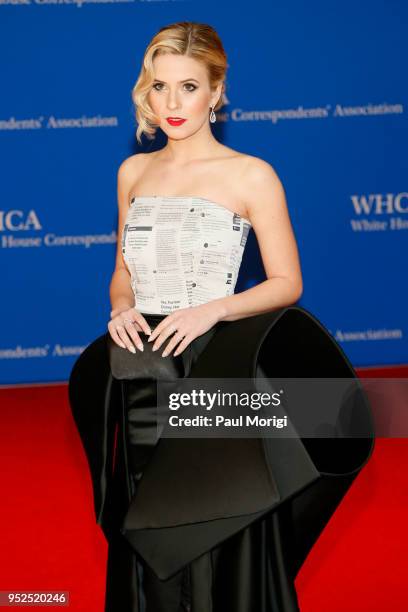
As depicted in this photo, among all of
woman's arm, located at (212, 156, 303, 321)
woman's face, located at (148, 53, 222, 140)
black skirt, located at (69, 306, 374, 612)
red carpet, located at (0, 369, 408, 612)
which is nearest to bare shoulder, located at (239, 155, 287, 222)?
woman's arm, located at (212, 156, 303, 321)

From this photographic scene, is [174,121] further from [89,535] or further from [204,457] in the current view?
[89,535]

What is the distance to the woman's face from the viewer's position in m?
2.27

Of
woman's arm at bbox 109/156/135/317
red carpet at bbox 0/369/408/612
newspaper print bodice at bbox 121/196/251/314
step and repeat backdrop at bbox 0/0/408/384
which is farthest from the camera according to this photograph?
step and repeat backdrop at bbox 0/0/408/384

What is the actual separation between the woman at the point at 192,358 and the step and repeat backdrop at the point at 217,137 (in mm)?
3111

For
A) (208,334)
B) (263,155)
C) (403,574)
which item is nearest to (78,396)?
(208,334)

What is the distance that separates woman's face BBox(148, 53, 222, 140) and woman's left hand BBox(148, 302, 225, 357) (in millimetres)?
478

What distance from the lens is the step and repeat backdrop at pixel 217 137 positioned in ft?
17.7

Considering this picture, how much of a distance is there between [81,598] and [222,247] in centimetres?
135

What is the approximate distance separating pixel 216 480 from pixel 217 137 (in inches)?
148

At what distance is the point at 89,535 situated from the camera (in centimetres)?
350

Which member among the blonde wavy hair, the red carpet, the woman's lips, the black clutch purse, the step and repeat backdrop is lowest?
the red carpet

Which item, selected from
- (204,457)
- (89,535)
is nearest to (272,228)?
(204,457)

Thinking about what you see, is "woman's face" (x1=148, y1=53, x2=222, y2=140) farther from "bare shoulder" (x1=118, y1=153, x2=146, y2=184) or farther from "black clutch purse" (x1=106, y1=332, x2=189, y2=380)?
"black clutch purse" (x1=106, y1=332, x2=189, y2=380)

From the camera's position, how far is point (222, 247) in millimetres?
2273
